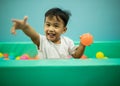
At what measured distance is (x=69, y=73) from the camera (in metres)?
0.62

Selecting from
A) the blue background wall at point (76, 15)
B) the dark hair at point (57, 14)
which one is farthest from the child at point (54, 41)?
the blue background wall at point (76, 15)

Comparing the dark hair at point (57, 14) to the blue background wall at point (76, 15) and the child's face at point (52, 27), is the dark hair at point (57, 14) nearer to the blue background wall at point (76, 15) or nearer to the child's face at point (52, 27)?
the child's face at point (52, 27)

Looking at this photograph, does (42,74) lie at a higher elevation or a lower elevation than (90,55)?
higher

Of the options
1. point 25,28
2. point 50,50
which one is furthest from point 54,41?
point 25,28

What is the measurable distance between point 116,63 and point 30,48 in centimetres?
99

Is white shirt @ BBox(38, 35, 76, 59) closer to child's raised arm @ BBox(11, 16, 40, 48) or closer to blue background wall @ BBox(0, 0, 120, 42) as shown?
child's raised arm @ BBox(11, 16, 40, 48)

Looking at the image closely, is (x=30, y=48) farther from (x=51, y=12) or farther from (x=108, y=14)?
(x=108, y=14)

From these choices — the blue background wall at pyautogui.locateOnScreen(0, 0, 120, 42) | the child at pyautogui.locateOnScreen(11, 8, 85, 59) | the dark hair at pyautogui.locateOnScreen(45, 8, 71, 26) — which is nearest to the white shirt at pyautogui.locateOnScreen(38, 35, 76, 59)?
the child at pyautogui.locateOnScreen(11, 8, 85, 59)

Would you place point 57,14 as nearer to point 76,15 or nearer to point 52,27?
point 52,27

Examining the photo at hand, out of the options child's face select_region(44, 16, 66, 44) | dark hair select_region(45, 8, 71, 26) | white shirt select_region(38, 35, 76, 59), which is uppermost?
dark hair select_region(45, 8, 71, 26)

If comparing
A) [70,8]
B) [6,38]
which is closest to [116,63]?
[70,8]

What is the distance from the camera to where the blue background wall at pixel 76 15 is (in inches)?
65.4

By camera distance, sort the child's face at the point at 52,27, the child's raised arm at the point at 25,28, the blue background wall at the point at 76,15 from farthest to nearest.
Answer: the blue background wall at the point at 76,15 → the child's face at the point at 52,27 → the child's raised arm at the point at 25,28

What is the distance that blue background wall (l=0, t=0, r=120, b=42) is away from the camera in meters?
1.66
